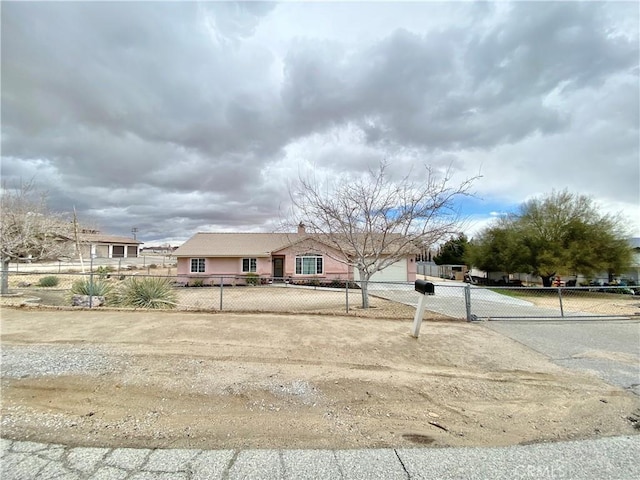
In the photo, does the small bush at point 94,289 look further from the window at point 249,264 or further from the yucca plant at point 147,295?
the window at point 249,264

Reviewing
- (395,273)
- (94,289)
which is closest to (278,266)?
(395,273)

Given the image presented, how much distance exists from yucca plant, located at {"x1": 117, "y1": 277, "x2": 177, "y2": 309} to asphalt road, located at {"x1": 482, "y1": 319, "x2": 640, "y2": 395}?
983cm

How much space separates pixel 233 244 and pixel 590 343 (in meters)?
25.5

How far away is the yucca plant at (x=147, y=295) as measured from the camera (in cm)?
1070

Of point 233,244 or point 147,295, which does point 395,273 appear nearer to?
point 233,244

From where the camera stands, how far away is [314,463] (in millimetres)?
2682

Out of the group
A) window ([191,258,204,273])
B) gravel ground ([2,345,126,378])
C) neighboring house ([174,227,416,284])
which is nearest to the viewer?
gravel ground ([2,345,126,378])

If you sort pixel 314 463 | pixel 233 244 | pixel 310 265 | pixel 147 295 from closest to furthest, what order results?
pixel 314 463 < pixel 147 295 < pixel 310 265 < pixel 233 244

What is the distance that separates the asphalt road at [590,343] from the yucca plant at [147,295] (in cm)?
983

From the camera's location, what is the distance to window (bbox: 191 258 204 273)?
88.9 ft

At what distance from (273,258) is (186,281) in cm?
696

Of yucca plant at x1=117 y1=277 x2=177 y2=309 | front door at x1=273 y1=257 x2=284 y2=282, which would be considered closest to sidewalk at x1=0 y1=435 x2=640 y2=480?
yucca plant at x1=117 y1=277 x2=177 y2=309

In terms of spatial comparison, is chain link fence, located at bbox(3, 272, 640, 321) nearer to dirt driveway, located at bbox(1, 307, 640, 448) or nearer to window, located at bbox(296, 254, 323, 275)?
window, located at bbox(296, 254, 323, 275)

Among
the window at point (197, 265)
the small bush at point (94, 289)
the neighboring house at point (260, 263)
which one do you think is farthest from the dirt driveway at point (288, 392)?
the window at point (197, 265)
